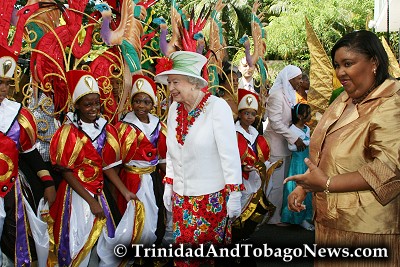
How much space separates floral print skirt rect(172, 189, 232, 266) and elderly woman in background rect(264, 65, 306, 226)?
120 inches

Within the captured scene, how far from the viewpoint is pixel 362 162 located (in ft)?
7.18

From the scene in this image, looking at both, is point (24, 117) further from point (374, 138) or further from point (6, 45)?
point (374, 138)

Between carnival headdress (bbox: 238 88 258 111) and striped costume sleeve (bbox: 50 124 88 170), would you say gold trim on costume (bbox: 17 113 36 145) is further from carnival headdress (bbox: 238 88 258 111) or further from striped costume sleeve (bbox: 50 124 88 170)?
carnival headdress (bbox: 238 88 258 111)

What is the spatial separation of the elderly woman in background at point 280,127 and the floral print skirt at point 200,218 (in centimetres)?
305

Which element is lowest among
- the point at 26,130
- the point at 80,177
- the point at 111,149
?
the point at 80,177

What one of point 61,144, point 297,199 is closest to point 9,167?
point 61,144

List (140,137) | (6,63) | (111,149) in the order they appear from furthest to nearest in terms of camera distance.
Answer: (140,137) → (111,149) → (6,63)

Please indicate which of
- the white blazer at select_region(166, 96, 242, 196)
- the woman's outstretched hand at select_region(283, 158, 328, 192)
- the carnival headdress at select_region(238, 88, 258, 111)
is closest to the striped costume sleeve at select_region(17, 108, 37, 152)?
the white blazer at select_region(166, 96, 242, 196)

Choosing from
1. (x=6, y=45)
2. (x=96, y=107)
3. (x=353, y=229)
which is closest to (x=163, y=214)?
(x=96, y=107)

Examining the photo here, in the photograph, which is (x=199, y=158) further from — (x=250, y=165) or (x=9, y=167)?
(x=250, y=165)

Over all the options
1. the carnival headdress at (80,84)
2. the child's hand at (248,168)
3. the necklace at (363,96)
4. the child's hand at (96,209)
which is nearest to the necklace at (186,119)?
the carnival headdress at (80,84)

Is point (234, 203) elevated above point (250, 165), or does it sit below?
below

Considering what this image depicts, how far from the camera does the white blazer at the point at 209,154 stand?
3.19 m

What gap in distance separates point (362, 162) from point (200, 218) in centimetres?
135
